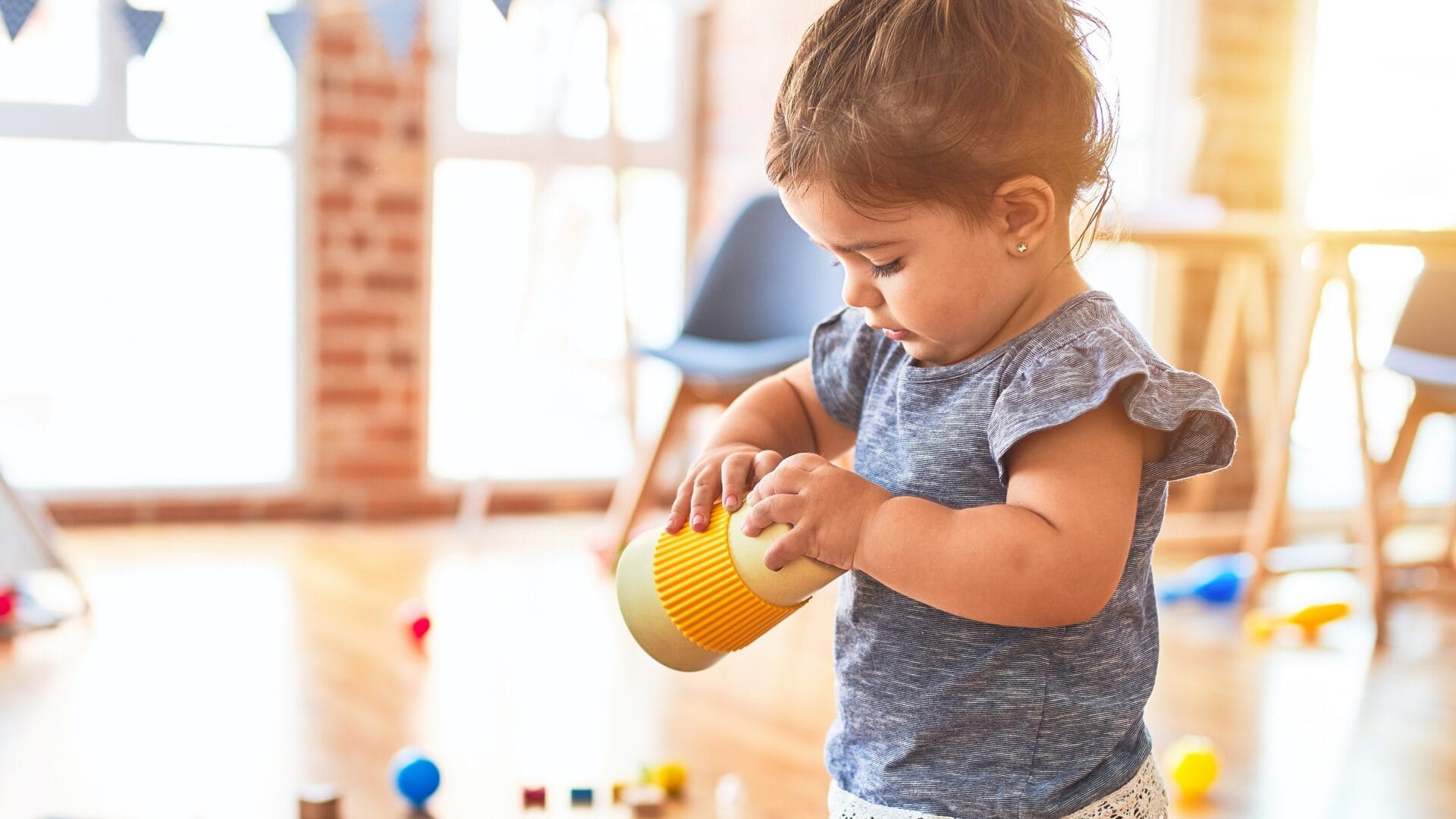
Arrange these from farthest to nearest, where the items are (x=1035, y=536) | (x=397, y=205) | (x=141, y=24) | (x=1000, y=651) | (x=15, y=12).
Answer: (x=397, y=205), (x=141, y=24), (x=15, y=12), (x=1000, y=651), (x=1035, y=536)

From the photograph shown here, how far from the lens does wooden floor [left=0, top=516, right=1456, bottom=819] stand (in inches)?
62.4

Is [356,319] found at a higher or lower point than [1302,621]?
higher

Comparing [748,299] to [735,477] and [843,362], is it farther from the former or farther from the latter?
[735,477]

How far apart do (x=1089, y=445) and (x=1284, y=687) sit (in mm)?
1623

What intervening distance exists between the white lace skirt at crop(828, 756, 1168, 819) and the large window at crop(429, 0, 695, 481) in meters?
2.23

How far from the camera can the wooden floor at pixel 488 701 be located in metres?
1.58

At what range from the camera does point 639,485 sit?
2764mm

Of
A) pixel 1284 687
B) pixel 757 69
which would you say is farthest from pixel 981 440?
pixel 757 69

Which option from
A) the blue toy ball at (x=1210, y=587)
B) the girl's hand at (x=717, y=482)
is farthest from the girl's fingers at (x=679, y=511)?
the blue toy ball at (x=1210, y=587)

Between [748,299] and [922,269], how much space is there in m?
2.06

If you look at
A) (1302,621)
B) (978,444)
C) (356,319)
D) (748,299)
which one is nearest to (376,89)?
(356,319)

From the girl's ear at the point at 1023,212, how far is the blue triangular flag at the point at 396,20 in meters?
2.14

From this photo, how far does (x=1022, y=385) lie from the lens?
76 centimetres

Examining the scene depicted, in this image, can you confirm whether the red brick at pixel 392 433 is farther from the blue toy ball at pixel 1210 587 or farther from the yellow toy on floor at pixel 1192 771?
the yellow toy on floor at pixel 1192 771
